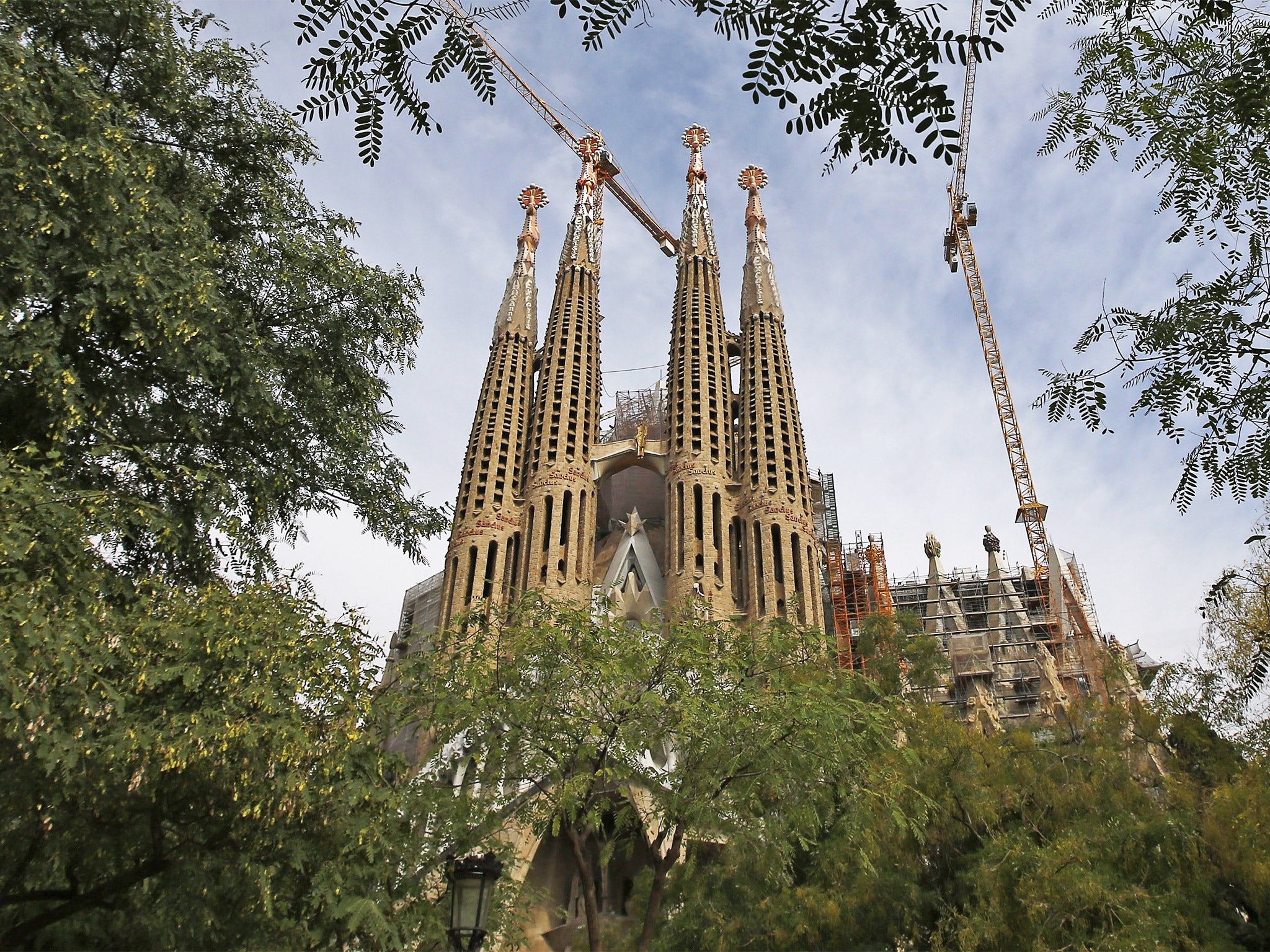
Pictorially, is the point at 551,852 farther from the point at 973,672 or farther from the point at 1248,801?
the point at 1248,801

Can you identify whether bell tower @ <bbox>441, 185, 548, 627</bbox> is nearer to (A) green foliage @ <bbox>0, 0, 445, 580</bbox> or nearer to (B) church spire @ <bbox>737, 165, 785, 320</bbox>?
(B) church spire @ <bbox>737, 165, 785, 320</bbox>

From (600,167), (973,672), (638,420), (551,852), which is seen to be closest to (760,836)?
(551,852)

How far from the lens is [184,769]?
737cm

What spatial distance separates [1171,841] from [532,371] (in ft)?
90.7

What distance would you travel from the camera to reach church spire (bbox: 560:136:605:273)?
124 feet

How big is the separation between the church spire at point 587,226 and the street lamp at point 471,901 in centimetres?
3224

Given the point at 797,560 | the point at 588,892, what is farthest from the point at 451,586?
the point at 588,892

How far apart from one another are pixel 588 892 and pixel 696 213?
108 ft

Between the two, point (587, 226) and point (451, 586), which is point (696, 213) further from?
point (451, 586)

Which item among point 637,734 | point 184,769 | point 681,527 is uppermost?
point 681,527

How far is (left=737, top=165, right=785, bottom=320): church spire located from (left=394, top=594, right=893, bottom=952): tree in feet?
84.8

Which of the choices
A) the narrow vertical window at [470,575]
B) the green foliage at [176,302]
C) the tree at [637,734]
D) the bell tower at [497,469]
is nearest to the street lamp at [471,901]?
the tree at [637,734]

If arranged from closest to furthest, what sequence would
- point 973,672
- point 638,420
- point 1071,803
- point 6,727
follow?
point 6,727 → point 1071,803 → point 973,672 → point 638,420

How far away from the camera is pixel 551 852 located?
26.0 metres
